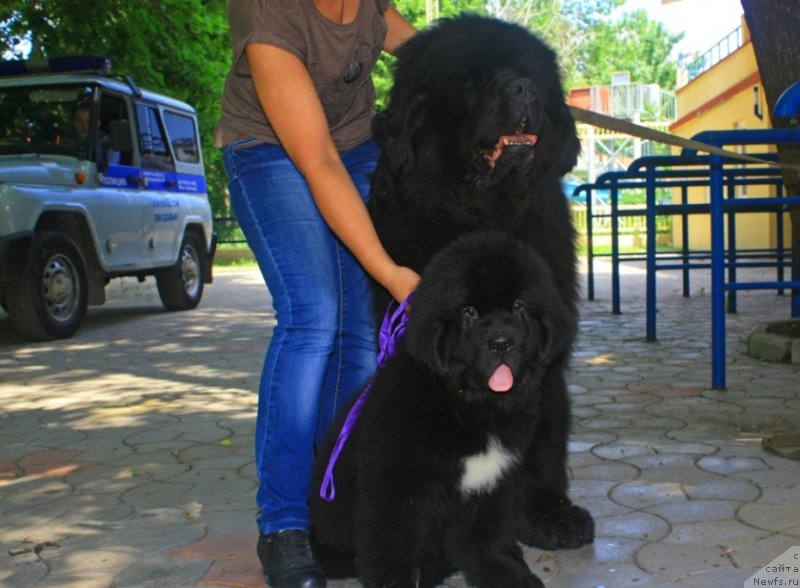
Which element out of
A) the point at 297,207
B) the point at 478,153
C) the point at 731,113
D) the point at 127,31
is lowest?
the point at 297,207

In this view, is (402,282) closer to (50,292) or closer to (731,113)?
(50,292)

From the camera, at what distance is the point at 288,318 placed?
2629 millimetres

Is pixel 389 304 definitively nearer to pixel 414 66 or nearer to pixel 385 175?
pixel 385 175

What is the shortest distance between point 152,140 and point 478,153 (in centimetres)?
839

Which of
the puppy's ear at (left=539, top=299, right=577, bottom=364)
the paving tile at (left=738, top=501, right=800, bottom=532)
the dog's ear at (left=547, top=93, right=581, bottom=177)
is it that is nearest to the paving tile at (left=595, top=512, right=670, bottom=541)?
the paving tile at (left=738, top=501, right=800, bottom=532)

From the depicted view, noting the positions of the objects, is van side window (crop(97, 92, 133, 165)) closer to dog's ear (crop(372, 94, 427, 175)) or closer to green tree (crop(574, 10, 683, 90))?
dog's ear (crop(372, 94, 427, 175))

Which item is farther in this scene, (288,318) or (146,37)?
(146,37)

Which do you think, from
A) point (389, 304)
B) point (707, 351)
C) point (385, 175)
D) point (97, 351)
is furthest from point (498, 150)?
point (97, 351)

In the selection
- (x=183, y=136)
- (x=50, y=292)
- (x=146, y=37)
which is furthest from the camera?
(x=146, y=37)

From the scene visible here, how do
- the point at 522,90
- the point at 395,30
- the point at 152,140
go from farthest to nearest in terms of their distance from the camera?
the point at 152,140
the point at 395,30
the point at 522,90

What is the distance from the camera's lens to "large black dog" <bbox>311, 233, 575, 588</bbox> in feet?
7.23

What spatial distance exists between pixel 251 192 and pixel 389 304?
55 cm

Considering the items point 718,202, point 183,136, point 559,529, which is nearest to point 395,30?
point 559,529

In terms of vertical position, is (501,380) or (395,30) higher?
(395,30)
